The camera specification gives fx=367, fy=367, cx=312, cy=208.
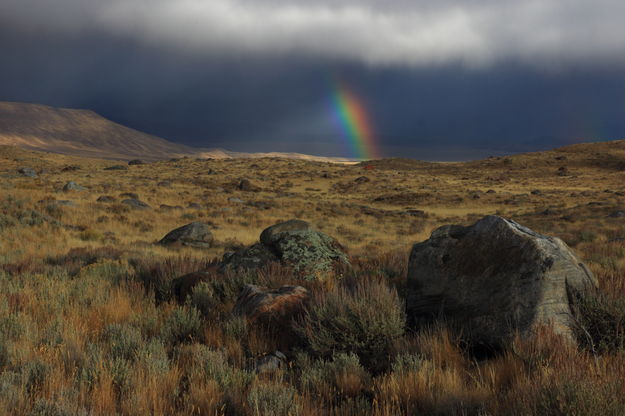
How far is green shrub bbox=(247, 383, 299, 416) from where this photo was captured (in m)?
2.67

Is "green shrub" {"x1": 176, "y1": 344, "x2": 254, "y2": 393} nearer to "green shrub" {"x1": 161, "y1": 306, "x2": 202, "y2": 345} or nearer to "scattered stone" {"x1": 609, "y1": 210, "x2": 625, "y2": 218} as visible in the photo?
"green shrub" {"x1": 161, "y1": 306, "x2": 202, "y2": 345}

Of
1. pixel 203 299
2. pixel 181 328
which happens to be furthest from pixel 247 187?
pixel 181 328

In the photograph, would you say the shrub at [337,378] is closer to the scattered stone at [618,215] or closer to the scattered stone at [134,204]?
the scattered stone at [134,204]

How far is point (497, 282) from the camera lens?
4.01 meters

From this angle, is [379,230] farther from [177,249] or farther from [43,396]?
[43,396]

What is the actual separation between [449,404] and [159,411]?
216 centimetres

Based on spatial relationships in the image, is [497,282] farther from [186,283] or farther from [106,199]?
[106,199]

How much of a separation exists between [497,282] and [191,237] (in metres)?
13.8

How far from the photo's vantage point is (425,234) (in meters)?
22.9

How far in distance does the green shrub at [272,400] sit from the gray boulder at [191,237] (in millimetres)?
13128

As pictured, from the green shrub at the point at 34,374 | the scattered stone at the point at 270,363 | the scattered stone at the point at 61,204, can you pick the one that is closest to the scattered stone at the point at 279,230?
the scattered stone at the point at 270,363

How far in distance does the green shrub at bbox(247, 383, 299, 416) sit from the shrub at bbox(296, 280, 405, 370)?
0.87m

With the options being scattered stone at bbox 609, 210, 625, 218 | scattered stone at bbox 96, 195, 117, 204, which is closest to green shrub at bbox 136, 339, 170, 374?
scattered stone at bbox 96, 195, 117, 204

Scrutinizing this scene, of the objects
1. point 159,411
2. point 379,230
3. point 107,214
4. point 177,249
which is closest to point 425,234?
point 379,230
